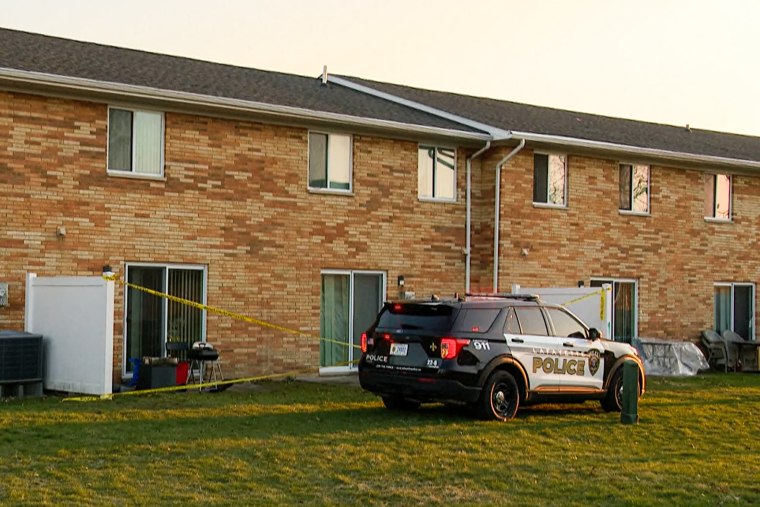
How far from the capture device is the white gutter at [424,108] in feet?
71.8

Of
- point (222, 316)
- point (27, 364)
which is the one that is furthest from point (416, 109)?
point (27, 364)

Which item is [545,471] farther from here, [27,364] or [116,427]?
[27,364]

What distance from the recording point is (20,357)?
1623 centimetres

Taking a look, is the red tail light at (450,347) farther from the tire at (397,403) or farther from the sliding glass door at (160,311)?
the sliding glass door at (160,311)

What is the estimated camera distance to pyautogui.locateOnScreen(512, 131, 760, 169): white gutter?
2216 cm

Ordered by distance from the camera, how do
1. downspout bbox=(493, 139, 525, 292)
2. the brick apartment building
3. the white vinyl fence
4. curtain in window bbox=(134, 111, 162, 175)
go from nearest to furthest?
the white vinyl fence
the brick apartment building
curtain in window bbox=(134, 111, 162, 175)
downspout bbox=(493, 139, 525, 292)

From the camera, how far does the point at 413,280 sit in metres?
21.7

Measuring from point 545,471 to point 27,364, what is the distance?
8620 mm

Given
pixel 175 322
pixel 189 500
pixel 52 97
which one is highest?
pixel 52 97

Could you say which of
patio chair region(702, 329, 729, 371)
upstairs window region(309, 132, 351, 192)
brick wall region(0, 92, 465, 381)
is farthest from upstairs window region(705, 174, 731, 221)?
upstairs window region(309, 132, 351, 192)

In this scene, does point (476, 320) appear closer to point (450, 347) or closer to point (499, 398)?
point (450, 347)

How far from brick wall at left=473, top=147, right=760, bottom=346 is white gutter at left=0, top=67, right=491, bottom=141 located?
1935 millimetres

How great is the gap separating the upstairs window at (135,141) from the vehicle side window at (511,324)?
696cm

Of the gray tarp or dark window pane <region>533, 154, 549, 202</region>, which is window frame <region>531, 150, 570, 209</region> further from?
the gray tarp
